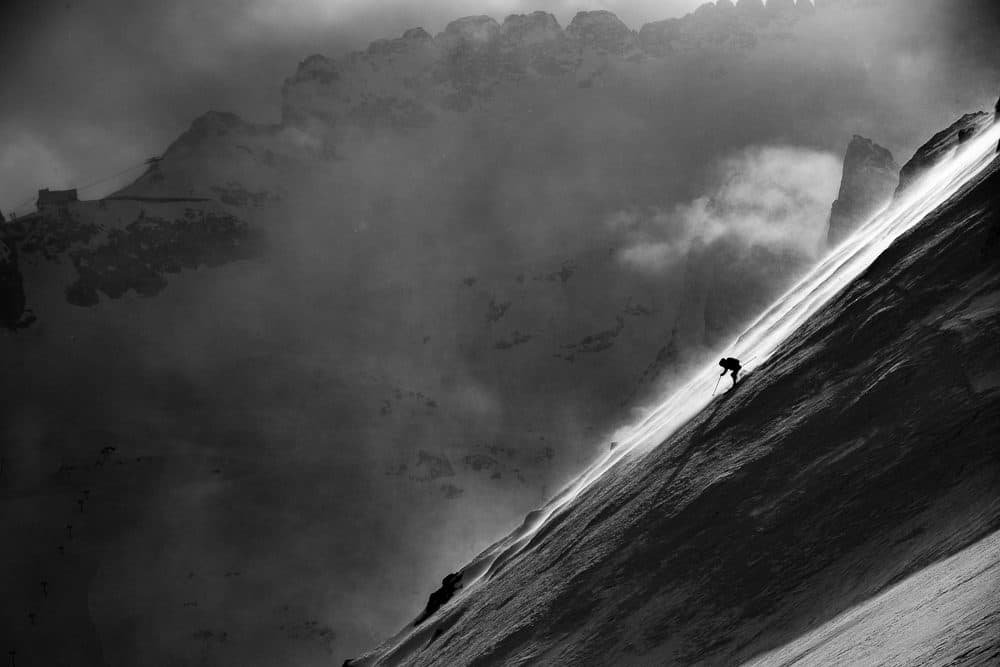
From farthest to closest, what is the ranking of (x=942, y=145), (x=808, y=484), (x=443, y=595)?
(x=443, y=595), (x=942, y=145), (x=808, y=484)

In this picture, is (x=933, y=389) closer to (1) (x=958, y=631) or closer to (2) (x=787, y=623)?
(2) (x=787, y=623)

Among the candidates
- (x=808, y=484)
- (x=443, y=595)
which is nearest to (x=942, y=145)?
(x=808, y=484)

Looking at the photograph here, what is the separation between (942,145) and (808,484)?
2996 centimetres

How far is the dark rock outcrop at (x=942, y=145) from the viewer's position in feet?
163

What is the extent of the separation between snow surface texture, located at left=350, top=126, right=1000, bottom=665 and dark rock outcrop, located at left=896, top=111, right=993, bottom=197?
5.09 meters

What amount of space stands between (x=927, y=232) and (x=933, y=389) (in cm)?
770

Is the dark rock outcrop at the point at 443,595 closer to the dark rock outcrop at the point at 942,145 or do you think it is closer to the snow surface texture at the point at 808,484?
the snow surface texture at the point at 808,484

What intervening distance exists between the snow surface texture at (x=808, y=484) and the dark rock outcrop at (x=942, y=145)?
16.7 ft

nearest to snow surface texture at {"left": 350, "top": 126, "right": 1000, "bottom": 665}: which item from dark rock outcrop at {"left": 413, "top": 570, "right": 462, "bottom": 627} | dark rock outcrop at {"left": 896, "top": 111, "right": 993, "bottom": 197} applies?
dark rock outcrop at {"left": 896, "top": 111, "right": 993, "bottom": 197}

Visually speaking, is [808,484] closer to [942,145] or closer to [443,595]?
[942,145]

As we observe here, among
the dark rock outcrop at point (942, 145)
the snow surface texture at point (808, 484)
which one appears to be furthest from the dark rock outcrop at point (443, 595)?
the dark rock outcrop at point (942, 145)

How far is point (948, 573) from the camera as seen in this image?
20.8 metres

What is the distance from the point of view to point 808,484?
30.8 m

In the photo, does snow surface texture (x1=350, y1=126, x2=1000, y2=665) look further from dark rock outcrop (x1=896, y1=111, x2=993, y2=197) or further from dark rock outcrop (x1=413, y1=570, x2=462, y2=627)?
dark rock outcrop (x1=413, y1=570, x2=462, y2=627)
